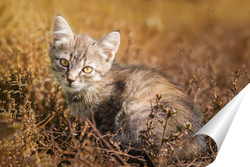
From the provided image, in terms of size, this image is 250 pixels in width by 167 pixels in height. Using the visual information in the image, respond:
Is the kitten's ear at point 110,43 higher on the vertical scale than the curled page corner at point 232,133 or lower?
higher

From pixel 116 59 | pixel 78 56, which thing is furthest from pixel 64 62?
pixel 116 59

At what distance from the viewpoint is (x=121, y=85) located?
6.86 ft

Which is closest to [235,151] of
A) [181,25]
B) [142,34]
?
[142,34]

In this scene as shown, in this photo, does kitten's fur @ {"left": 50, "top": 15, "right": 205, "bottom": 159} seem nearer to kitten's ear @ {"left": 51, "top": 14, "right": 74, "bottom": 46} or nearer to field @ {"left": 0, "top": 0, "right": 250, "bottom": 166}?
kitten's ear @ {"left": 51, "top": 14, "right": 74, "bottom": 46}

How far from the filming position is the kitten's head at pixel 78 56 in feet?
6.39

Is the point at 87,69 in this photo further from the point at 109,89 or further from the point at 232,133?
the point at 232,133

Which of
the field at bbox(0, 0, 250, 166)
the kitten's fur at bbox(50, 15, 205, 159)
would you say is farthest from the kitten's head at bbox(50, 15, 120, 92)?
the field at bbox(0, 0, 250, 166)

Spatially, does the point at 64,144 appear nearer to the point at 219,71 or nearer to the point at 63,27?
the point at 63,27

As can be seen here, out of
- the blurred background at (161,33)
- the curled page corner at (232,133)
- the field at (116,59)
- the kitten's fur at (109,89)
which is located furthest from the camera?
the blurred background at (161,33)

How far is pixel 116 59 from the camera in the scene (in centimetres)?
343

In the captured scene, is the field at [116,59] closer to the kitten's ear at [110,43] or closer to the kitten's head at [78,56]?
the kitten's head at [78,56]

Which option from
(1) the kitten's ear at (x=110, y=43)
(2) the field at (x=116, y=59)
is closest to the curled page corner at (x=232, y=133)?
(2) the field at (x=116, y=59)

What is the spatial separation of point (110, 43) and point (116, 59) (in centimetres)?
137

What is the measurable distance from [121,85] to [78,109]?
0.39 meters
